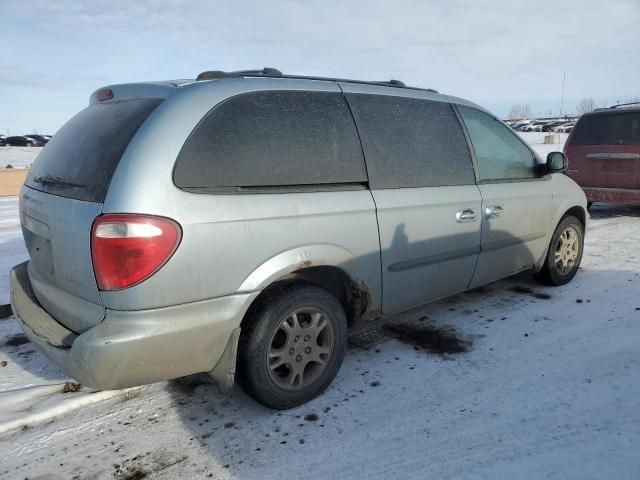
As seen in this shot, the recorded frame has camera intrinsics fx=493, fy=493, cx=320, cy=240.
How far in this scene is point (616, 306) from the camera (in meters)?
4.24

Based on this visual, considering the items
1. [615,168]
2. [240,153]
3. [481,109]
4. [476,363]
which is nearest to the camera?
[240,153]

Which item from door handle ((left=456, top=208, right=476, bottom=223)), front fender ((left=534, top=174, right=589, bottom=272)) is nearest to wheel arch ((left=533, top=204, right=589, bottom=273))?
front fender ((left=534, top=174, right=589, bottom=272))

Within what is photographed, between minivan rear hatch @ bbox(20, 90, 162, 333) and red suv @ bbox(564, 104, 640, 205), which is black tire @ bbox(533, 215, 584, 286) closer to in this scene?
red suv @ bbox(564, 104, 640, 205)

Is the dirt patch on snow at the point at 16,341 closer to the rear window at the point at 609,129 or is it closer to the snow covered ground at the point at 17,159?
the rear window at the point at 609,129

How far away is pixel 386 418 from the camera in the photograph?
2.70 m

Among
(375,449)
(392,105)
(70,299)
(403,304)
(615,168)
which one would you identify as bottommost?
(375,449)

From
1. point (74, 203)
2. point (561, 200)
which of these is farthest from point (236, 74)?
point (561, 200)

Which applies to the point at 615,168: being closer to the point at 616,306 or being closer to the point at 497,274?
the point at 616,306

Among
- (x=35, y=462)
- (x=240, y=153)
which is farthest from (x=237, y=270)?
(x=35, y=462)

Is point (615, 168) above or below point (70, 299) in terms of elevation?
above

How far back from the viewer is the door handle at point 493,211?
3.78m

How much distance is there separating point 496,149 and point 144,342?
314cm

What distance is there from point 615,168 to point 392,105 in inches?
231

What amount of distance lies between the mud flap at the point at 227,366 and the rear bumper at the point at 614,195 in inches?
281
